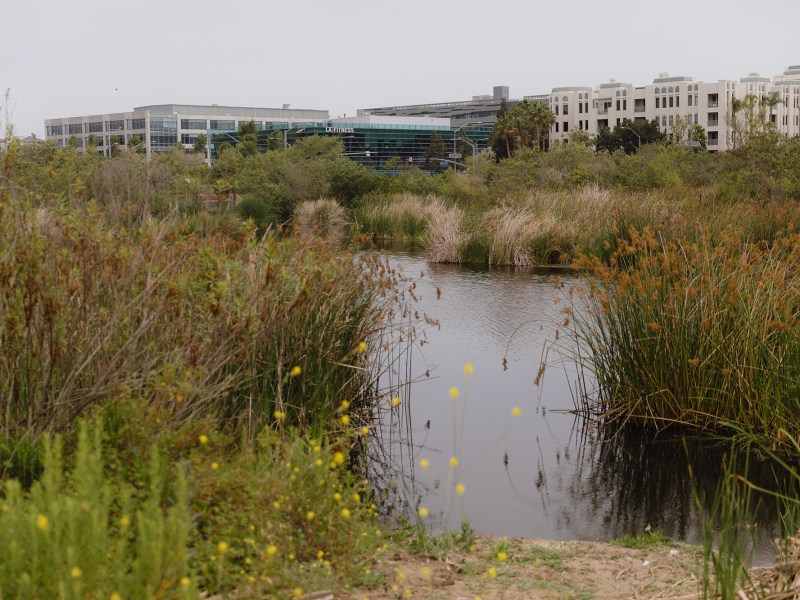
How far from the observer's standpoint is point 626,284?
7.66 metres

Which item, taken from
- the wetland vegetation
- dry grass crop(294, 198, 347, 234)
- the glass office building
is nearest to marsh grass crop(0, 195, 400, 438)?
the wetland vegetation

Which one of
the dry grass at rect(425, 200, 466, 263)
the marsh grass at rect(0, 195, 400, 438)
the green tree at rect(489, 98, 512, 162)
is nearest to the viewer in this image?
the marsh grass at rect(0, 195, 400, 438)

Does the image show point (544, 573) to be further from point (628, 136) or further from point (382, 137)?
point (382, 137)

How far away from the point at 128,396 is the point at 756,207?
48.5ft

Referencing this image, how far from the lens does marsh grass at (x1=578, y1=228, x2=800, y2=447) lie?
22.3 ft

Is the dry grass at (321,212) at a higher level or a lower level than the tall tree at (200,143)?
lower

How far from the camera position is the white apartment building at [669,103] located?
98438mm

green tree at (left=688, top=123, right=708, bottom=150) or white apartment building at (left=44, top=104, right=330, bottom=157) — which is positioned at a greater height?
white apartment building at (left=44, top=104, right=330, bottom=157)

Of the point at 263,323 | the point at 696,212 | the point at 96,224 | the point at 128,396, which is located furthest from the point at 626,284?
the point at 696,212

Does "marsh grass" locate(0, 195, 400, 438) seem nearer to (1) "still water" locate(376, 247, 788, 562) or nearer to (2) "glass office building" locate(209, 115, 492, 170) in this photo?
(1) "still water" locate(376, 247, 788, 562)

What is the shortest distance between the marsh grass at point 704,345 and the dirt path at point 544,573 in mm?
2034

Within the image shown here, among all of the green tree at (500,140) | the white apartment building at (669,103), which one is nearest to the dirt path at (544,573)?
the green tree at (500,140)

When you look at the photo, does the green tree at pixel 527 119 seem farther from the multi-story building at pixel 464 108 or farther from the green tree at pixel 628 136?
the multi-story building at pixel 464 108

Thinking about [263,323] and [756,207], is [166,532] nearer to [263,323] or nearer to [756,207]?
[263,323]
